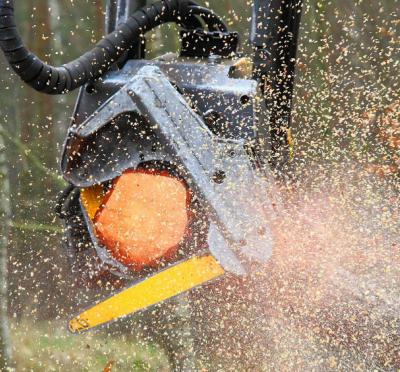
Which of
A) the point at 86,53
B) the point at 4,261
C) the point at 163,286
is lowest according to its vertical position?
the point at 4,261

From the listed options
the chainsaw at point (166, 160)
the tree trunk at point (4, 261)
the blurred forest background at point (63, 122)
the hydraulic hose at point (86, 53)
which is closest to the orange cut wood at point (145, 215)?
the chainsaw at point (166, 160)

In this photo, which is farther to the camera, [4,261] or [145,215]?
[4,261]

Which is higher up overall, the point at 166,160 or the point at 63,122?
the point at 166,160

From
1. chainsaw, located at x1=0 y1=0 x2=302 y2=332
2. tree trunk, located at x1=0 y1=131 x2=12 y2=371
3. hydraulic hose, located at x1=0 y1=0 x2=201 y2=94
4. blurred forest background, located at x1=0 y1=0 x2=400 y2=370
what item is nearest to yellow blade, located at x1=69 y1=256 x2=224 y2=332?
chainsaw, located at x1=0 y1=0 x2=302 y2=332

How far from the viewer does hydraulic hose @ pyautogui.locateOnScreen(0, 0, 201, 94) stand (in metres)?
1.29

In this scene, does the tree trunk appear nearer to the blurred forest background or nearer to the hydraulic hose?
the blurred forest background

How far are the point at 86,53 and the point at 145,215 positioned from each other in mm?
530

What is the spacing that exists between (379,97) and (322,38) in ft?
2.01

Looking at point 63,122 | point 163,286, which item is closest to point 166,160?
point 163,286

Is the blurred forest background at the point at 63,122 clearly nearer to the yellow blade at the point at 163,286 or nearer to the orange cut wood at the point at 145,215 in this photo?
the yellow blade at the point at 163,286

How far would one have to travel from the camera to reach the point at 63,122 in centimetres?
350

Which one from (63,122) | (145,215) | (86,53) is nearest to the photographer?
(145,215)

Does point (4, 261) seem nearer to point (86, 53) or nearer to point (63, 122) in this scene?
point (63, 122)

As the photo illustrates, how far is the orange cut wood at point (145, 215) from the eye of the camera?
1.38 m
